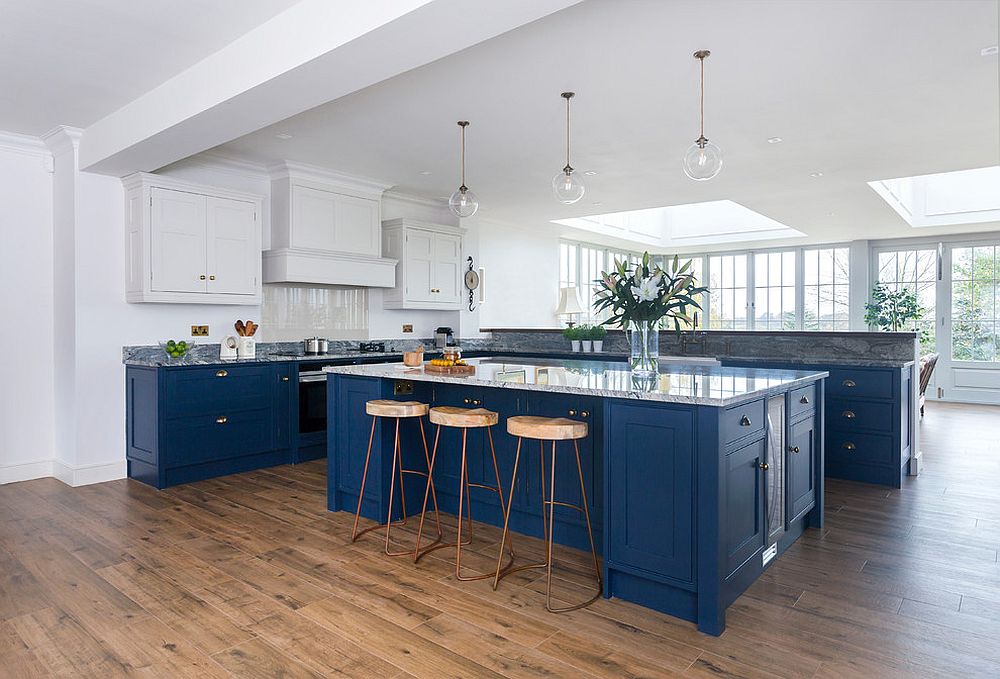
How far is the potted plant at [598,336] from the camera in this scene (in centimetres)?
652

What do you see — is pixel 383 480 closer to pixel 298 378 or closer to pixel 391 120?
pixel 298 378

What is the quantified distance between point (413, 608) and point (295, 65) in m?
2.47

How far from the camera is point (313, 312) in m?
6.27

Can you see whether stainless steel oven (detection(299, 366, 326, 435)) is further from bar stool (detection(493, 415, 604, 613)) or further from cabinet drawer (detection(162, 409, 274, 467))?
bar stool (detection(493, 415, 604, 613))

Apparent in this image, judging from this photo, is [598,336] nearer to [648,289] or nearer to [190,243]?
[648,289]

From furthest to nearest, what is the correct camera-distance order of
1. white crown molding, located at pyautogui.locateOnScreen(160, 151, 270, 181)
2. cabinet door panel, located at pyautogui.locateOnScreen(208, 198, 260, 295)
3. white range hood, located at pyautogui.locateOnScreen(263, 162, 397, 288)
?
white range hood, located at pyautogui.locateOnScreen(263, 162, 397, 288) < white crown molding, located at pyautogui.locateOnScreen(160, 151, 270, 181) < cabinet door panel, located at pyautogui.locateOnScreen(208, 198, 260, 295)

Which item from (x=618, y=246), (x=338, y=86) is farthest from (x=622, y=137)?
(x=618, y=246)

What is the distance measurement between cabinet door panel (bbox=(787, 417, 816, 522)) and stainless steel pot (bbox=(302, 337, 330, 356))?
425cm

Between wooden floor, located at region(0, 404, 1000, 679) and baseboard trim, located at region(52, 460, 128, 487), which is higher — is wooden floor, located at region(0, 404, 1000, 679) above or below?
below

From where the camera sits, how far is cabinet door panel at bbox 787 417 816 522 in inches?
127

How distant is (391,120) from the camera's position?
14.8 ft

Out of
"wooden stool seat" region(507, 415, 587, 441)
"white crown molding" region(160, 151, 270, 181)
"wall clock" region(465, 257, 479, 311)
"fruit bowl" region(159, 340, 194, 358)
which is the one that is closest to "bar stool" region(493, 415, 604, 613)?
"wooden stool seat" region(507, 415, 587, 441)

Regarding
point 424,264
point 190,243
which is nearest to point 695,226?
point 424,264

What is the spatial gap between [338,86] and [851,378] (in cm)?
414
